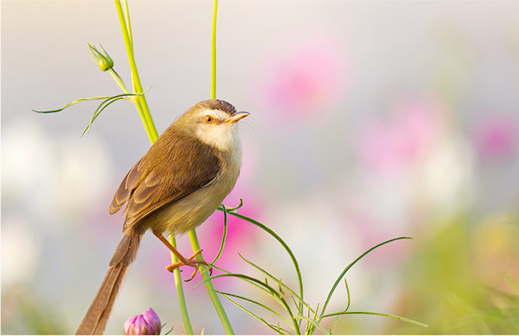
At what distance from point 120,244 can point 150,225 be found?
0.13m

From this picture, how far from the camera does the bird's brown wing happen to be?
5.98 feet

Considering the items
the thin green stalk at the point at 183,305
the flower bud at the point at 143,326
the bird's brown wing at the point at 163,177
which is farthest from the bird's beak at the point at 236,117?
the flower bud at the point at 143,326

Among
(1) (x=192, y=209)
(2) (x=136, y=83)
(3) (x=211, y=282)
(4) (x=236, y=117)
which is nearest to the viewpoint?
(3) (x=211, y=282)

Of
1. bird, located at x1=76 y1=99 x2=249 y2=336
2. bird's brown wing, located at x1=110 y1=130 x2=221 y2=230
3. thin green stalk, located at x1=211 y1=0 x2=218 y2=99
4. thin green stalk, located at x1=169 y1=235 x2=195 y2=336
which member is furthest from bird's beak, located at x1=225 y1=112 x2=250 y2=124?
thin green stalk, located at x1=169 y1=235 x2=195 y2=336

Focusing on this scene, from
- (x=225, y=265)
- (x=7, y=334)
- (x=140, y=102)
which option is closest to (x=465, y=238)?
(x=225, y=265)

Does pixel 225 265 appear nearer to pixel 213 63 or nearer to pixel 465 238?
pixel 465 238

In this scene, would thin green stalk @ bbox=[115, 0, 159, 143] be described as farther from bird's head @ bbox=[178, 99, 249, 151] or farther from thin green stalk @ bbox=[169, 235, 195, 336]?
bird's head @ bbox=[178, 99, 249, 151]

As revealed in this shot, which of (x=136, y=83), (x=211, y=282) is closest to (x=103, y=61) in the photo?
(x=136, y=83)

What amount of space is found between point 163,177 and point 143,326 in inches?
19.6

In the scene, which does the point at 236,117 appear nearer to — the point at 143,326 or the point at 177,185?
the point at 177,185

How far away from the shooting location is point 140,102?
1.58 metres

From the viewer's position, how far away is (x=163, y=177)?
6.12 ft

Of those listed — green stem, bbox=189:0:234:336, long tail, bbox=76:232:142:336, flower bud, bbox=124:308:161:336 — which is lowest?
flower bud, bbox=124:308:161:336

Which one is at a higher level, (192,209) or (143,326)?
(192,209)
